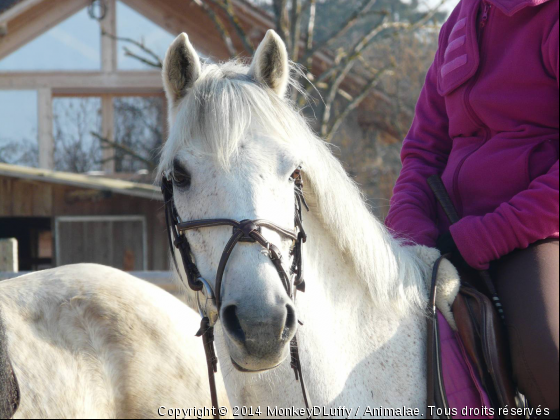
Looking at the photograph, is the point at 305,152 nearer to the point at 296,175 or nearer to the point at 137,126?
the point at 296,175

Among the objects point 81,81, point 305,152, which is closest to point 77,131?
point 81,81

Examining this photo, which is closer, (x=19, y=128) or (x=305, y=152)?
(x=305, y=152)

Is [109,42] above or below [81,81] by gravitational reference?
above

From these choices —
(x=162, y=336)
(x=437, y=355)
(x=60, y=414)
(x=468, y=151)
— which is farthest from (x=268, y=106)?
(x=60, y=414)

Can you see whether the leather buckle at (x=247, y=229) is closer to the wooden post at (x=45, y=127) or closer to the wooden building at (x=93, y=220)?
the wooden building at (x=93, y=220)

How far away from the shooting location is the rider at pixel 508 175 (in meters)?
1.72

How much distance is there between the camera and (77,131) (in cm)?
1174

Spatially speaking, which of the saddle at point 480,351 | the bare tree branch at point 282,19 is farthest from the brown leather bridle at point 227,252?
the bare tree branch at point 282,19

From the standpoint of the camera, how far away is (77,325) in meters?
2.69

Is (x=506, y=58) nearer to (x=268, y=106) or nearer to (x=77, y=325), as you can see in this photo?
(x=268, y=106)

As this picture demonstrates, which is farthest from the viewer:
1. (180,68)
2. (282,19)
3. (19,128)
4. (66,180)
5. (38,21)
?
(19,128)

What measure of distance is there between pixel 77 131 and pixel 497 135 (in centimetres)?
1103

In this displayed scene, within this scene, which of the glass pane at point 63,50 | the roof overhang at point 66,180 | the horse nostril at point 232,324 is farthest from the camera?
the glass pane at point 63,50

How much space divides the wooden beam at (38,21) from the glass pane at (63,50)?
Result: 3.4 inches
